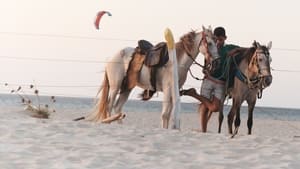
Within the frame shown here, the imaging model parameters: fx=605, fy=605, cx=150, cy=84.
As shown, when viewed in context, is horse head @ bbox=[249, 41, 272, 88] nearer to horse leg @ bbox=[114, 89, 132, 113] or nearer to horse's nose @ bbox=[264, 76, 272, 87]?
horse's nose @ bbox=[264, 76, 272, 87]

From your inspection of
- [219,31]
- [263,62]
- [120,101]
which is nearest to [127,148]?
[263,62]

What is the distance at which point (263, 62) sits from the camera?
335 inches

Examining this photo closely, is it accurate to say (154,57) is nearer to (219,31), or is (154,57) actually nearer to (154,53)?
(154,53)

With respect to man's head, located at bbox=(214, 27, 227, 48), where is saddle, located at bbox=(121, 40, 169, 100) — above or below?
below

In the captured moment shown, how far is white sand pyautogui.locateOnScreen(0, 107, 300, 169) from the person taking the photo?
6.01m

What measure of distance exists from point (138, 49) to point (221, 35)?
1.38m

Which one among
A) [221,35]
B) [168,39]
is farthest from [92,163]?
[221,35]

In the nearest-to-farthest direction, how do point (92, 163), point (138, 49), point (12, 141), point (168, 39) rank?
point (92, 163) → point (12, 141) → point (168, 39) → point (138, 49)

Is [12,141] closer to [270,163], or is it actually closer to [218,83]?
[270,163]

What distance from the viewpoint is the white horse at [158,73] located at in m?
8.86

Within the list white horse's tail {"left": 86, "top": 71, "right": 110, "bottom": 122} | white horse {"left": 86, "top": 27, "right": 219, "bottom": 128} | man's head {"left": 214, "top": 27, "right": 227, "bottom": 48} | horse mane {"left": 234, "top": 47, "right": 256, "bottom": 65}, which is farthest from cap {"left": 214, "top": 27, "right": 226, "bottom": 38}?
white horse's tail {"left": 86, "top": 71, "right": 110, "bottom": 122}

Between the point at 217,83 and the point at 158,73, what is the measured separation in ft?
2.99

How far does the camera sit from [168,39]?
29.2 feet

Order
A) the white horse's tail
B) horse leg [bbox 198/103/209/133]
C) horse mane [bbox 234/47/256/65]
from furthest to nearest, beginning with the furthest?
the white horse's tail, horse leg [bbox 198/103/209/133], horse mane [bbox 234/47/256/65]
